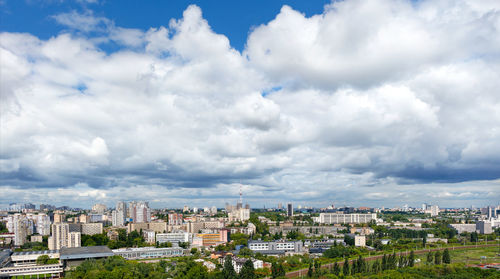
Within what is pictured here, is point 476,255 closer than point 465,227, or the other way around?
point 476,255

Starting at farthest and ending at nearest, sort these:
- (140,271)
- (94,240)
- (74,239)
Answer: (94,240) → (74,239) → (140,271)

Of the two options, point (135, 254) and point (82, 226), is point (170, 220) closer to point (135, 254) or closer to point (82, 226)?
point (82, 226)

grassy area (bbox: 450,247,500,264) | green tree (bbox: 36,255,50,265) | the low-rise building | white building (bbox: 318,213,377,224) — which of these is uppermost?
green tree (bbox: 36,255,50,265)

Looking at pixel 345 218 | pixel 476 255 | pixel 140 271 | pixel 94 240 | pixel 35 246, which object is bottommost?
pixel 345 218

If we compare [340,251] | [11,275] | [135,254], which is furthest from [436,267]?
[11,275]

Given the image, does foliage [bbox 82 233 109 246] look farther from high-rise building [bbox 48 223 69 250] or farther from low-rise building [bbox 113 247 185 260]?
low-rise building [bbox 113 247 185 260]

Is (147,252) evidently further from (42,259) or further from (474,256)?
(474,256)

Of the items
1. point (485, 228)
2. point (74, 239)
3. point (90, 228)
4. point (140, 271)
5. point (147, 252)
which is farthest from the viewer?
point (485, 228)

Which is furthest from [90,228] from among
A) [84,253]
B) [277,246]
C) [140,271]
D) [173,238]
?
[140,271]

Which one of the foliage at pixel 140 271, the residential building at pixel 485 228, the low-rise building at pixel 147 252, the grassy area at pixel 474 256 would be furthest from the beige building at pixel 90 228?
the residential building at pixel 485 228

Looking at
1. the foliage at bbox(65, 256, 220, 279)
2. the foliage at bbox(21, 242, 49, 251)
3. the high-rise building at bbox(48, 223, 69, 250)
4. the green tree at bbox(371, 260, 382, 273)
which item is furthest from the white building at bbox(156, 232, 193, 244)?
the green tree at bbox(371, 260, 382, 273)
